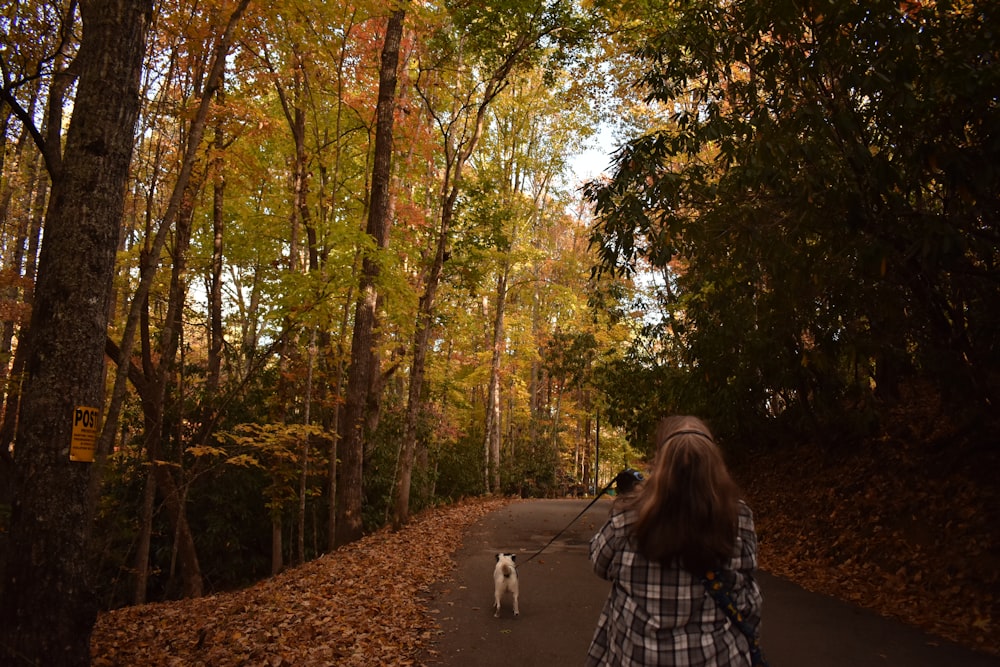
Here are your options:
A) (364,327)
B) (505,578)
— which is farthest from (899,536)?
(364,327)

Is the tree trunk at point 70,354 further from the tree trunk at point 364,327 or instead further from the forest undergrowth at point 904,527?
the tree trunk at point 364,327

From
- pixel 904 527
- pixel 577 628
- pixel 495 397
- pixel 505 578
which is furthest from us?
pixel 495 397

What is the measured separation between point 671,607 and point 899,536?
9161mm

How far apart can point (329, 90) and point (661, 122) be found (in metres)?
9.77

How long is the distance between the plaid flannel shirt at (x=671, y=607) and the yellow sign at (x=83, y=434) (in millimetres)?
3712

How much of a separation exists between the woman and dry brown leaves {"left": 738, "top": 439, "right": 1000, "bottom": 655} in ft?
18.1

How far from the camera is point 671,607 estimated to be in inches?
99.1

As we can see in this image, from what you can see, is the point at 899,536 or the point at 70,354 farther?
the point at 899,536

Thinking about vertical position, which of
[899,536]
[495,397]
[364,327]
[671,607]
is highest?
[364,327]

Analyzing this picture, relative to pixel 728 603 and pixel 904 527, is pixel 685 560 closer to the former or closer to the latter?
pixel 728 603

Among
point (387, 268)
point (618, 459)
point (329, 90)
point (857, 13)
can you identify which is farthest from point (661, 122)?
point (618, 459)

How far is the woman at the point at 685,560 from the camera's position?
2.47m

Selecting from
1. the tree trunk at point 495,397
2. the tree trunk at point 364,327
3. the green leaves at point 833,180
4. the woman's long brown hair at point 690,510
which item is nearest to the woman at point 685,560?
the woman's long brown hair at point 690,510

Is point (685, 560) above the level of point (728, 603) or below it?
above
